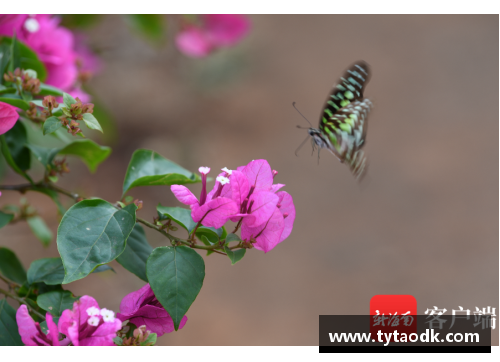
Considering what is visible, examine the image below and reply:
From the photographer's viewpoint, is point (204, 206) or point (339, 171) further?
point (339, 171)

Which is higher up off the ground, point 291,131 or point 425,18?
point 425,18

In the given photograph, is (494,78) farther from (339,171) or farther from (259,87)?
(259,87)

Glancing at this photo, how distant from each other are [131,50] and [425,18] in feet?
7.76

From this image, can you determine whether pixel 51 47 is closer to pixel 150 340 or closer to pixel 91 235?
pixel 91 235

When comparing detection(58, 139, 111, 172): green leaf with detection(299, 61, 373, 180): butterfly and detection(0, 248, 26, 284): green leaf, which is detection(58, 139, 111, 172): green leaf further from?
detection(299, 61, 373, 180): butterfly

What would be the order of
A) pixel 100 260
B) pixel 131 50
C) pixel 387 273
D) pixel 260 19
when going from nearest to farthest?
pixel 100 260 → pixel 387 273 → pixel 131 50 → pixel 260 19

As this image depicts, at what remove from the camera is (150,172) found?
60cm

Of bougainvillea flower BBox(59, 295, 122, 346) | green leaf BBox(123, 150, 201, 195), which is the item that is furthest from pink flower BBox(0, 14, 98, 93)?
bougainvillea flower BBox(59, 295, 122, 346)

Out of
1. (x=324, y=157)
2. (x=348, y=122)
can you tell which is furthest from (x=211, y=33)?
(x=324, y=157)

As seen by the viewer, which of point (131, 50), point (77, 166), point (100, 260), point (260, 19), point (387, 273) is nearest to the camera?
point (100, 260)

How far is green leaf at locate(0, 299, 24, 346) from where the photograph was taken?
1.65 feet

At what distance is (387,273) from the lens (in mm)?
2654

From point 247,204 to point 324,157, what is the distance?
2.56 metres

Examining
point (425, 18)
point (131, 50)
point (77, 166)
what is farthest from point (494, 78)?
point (77, 166)
